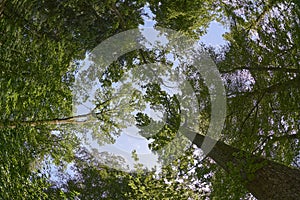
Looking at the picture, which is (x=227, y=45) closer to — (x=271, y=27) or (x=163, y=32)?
(x=163, y=32)

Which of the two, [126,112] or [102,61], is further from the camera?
[126,112]

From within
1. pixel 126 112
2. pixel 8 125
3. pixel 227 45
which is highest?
pixel 227 45

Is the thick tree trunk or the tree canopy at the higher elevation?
the tree canopy

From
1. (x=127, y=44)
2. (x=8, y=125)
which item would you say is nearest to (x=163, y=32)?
(x=127, y=44)

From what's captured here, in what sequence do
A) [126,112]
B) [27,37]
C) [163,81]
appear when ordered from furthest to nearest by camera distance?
1. [163,81]
2. [126,112]
3. [27,37]

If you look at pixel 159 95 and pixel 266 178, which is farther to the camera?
pixel 159 95

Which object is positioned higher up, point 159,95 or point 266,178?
point 159,95

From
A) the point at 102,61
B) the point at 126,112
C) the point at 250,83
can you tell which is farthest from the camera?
the point at 126,112

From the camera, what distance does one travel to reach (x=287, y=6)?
4.04 m

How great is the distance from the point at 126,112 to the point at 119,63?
92cm

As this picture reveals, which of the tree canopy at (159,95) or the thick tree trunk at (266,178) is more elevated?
the tree canopy at (159,95)

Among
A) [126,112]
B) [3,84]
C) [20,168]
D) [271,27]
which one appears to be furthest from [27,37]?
[271,27]

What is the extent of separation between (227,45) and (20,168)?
4384 mm

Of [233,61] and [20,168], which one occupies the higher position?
[233,61]
